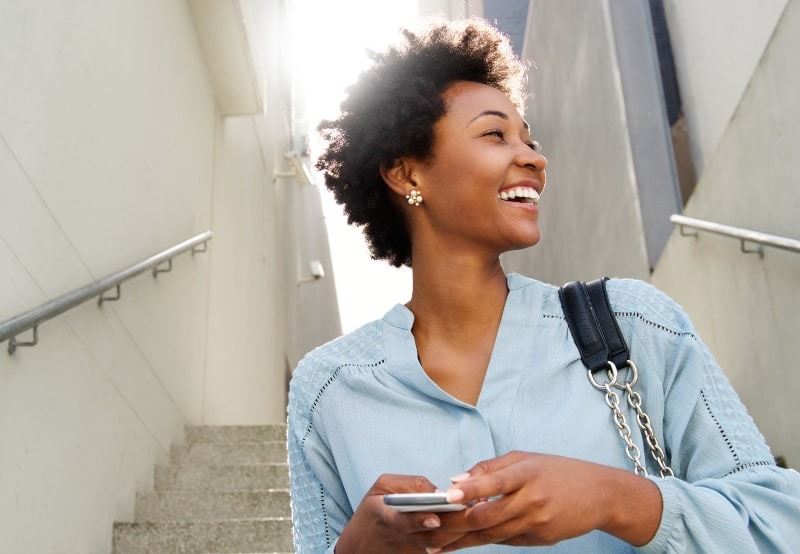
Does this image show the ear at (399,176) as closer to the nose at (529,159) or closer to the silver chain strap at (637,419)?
the nose at (529,159)

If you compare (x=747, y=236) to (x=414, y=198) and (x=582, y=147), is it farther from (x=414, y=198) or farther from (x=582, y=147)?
(x=582, y=147)

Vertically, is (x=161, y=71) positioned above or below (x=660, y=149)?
above

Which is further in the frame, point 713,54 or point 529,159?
point 713,54

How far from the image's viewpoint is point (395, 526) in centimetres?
114

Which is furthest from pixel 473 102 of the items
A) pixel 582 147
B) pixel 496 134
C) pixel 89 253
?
pixel 582 147

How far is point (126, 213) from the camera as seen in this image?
15.0ft

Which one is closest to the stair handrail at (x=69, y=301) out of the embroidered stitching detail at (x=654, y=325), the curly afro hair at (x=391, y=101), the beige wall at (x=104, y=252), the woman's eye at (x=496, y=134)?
the beige wall at (x=104, y=252)

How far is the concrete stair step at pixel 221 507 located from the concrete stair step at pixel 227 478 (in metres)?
0.29

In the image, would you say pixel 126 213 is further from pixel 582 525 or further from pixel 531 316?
pixel 582 525

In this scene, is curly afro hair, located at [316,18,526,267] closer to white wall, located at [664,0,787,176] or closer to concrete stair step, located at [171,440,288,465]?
white wall, located at [664,0,787,176]

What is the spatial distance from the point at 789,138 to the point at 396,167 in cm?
237

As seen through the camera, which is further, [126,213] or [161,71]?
[161,71]

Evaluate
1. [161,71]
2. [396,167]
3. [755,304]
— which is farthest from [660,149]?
[396,167]

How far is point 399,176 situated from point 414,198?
0.22ft
